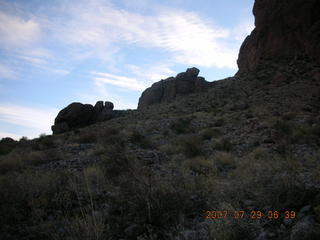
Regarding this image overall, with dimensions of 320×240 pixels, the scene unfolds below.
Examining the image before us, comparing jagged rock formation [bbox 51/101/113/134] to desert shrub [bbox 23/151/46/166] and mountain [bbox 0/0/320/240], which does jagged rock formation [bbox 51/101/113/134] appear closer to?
mountain [bbox 0/0/320/240]

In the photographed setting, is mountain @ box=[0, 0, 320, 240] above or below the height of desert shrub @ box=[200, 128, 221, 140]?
below

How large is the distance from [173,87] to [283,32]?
2372cm

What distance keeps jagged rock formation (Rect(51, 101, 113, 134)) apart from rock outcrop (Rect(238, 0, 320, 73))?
74.6ft

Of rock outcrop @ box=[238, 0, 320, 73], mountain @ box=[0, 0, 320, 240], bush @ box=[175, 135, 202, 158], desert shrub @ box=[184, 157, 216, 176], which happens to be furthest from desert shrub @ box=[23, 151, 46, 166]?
rock outcrop @ box=[238, 0, 320, 73]

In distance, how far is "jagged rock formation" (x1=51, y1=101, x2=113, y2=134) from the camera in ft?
92.4

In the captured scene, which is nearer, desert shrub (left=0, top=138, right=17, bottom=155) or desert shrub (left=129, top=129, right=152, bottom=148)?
desert shrub (left=129, top=129, right=152, bottom=148)

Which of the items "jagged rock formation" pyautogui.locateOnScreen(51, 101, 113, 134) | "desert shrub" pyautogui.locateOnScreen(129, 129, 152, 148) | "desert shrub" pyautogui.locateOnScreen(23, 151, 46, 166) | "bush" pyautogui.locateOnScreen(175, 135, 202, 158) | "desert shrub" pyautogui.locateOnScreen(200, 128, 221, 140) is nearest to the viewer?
"desert shrub" pyautogui.locateOnScreen(23, 151, 46, 166)

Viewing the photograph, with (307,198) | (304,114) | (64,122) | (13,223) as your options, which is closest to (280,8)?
(304,114)

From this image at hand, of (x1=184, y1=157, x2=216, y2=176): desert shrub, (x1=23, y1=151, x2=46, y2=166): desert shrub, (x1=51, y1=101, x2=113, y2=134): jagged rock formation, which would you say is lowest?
(x1=184, y1=157, x2=216, y2=176): desert shrub

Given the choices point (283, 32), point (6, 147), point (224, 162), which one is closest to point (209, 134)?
point (224, 162)

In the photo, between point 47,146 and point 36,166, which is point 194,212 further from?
point 47,146

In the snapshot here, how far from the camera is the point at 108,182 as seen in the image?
497 cm
